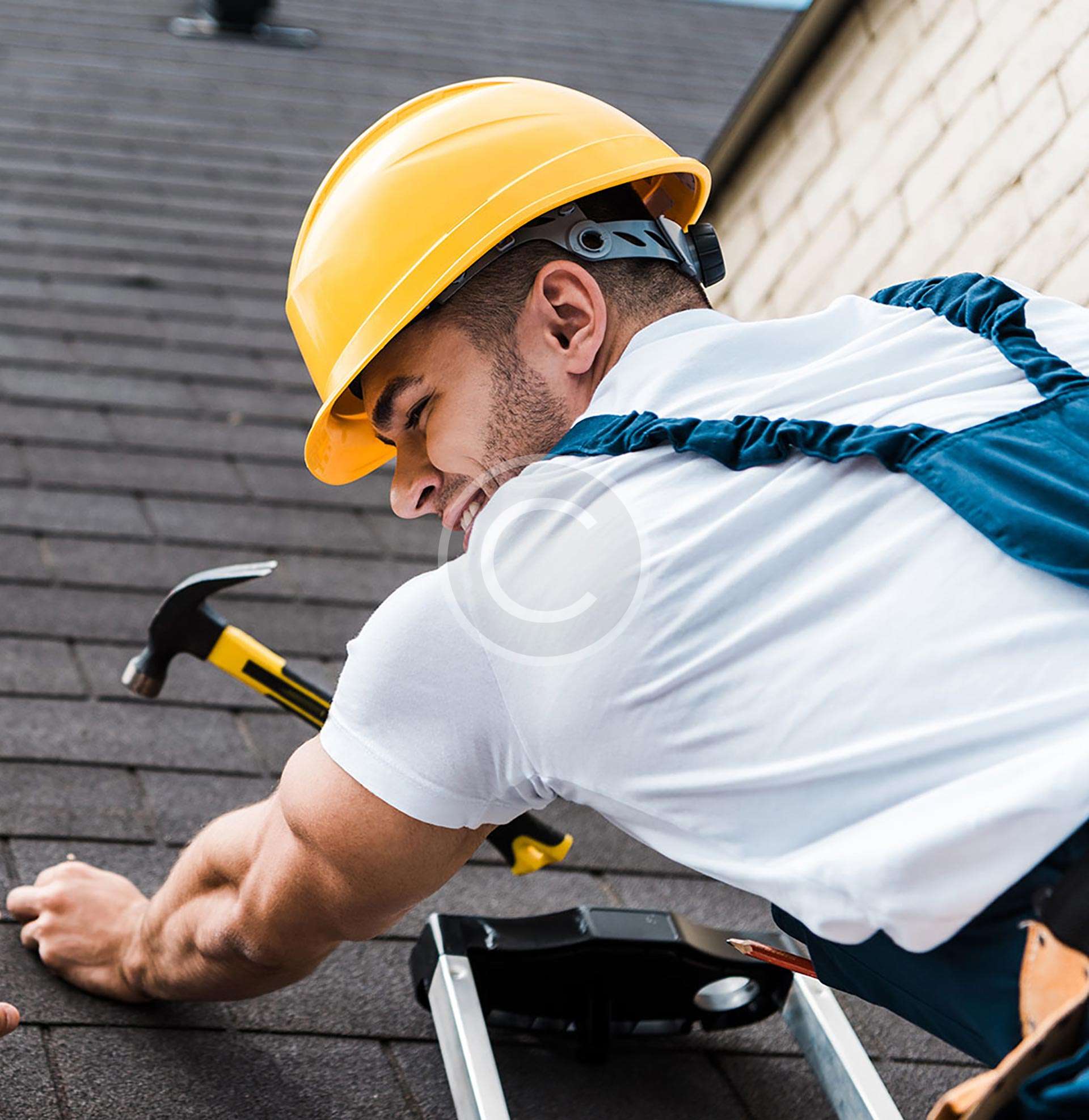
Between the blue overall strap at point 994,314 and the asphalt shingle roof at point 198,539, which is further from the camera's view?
the asphalt shingle roof at point 198,539

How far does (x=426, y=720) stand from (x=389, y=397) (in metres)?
0.44

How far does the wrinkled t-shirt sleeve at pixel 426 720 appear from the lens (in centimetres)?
122

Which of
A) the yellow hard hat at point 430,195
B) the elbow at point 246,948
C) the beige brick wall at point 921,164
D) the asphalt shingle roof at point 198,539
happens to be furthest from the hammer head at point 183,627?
the beige brick wall at point 921,164

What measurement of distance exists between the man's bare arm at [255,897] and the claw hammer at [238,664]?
Answer: 30 cm

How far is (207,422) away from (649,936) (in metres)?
2.07

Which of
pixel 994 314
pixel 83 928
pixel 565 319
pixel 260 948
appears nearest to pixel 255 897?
pixel 260 948

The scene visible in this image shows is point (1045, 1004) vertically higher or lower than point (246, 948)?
higher

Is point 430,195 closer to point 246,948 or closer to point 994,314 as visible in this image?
point 994,314

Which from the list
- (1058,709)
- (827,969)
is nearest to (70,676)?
(827,969)

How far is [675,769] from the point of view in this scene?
45.8 inches

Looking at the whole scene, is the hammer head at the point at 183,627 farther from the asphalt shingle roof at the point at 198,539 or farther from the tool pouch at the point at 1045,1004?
the tool pouch at the point at 1045,1004

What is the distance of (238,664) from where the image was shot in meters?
1.95

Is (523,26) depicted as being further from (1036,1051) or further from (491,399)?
(1036,1051)

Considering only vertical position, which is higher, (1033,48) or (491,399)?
(1033,48)
